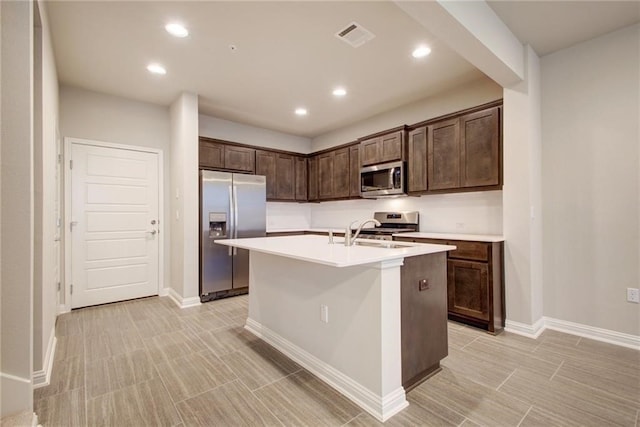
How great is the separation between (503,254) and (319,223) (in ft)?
11.8

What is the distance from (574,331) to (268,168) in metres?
4.52

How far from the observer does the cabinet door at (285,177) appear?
5.34 meters

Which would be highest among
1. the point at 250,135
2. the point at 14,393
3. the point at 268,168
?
the point at 250,135

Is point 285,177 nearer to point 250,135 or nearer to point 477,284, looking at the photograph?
point 250,135

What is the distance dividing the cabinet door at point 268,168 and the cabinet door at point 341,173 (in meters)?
1.09

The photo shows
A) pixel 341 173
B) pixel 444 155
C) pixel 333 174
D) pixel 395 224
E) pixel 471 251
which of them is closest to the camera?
pixel 471 251

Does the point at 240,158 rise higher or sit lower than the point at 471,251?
higher

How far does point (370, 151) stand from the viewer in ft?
14.7

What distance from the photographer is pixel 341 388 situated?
6.32ft

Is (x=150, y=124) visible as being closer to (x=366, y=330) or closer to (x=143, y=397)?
(x=143, y=397)

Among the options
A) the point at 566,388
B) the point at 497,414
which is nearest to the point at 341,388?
the point at 497,414

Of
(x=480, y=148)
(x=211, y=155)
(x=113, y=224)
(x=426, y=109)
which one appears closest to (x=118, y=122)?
(x=211, y=155)

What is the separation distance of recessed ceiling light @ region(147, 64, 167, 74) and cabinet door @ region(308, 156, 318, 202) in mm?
2937

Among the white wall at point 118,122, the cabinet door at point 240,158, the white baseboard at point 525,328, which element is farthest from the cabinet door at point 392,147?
the white wall at point 118,122
